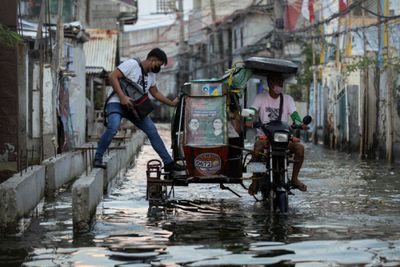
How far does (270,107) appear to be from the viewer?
1227 centimetres

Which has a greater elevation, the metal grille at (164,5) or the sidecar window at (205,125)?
the metal grille at (164,5)

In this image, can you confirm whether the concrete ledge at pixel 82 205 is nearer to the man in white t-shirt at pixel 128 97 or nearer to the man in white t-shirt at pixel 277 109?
the man in white t-shirt at pixel 128 97

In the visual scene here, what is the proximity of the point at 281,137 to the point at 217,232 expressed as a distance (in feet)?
6.66

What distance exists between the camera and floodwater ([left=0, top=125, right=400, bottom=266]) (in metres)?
8.26

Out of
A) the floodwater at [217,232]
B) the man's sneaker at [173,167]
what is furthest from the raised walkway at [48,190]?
the man's sneaker at [173,167]

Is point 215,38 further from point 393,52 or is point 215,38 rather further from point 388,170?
point 388,170

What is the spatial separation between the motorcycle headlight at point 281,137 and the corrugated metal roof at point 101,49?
2744cm

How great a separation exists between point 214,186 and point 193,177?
395cm

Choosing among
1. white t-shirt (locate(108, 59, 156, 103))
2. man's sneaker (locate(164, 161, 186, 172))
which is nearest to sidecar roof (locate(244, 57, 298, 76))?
white t-shirt (locate(108, 59, 156, 103))

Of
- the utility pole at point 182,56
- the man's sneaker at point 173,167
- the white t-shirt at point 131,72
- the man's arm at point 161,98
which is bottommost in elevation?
the man's sneaker at point 173,167

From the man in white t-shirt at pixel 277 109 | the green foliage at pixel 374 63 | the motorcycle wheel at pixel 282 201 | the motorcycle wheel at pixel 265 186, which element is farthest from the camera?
the green foliage at pixel 374 63

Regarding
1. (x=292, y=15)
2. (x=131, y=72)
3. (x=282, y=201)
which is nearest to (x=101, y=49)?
(x=292, y=15)

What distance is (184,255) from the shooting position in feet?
27.7

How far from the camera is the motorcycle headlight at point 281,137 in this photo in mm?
11539
